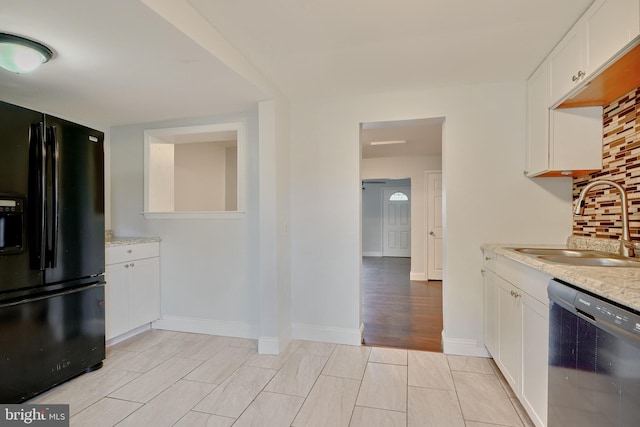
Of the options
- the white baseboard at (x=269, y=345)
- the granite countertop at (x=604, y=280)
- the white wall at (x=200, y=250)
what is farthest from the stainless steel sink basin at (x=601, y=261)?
the white wall at (x=200, y=250)

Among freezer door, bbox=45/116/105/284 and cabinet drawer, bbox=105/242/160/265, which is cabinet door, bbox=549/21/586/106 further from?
cabinet drawer, bbox=105/242/160/265

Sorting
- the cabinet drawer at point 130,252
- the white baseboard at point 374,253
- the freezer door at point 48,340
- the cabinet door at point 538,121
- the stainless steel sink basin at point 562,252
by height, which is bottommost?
the white baseboard at point 374,253

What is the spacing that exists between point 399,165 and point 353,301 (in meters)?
3.89

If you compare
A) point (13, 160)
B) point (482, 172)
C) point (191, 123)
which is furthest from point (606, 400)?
point (191, 123)

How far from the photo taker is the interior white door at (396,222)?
9.34 m

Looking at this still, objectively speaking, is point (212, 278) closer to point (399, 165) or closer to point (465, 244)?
point (465, 244)

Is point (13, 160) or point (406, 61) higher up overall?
point (406, 61)

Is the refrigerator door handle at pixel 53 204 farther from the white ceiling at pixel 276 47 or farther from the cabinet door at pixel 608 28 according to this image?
the cabinet door at pixel 608 28

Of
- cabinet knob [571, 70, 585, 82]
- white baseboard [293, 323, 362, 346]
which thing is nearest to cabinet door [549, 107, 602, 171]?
cabinet knob [571, 70, 585, 82]

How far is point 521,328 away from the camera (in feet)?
5.82

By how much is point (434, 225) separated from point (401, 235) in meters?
3.58

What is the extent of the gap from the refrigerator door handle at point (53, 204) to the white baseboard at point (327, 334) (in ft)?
6.51

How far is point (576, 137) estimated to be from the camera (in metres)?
2.10

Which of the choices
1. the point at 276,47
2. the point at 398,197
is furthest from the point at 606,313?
the point at 398,197
